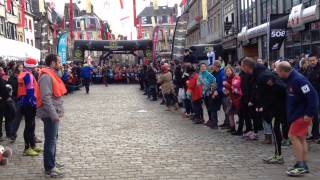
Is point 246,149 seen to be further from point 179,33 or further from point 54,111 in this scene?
point 179,33

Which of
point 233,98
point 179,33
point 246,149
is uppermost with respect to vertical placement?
point 179,33

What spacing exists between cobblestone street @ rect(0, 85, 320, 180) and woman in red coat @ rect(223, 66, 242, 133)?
454mm

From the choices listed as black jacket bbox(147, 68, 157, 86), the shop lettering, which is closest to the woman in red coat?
the shop lettering

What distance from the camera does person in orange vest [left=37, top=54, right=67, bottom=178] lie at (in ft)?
23.0

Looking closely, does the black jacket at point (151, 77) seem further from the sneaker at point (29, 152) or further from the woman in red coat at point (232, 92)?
the sneaker at point (29, 152)

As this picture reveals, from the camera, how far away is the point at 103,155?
8648 millimetres

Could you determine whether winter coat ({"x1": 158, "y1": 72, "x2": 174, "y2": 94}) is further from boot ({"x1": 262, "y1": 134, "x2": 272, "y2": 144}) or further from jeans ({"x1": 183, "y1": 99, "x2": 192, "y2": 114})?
boot ({"x1": 262, "y1": 134, "x2": 272, "y2": 144})

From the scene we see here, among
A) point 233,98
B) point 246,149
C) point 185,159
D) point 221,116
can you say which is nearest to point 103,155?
point 185,159

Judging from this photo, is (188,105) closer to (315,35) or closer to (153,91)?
(153,91)

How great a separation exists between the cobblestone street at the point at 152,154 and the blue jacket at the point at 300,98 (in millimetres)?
911

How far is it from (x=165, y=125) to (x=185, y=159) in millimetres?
4492

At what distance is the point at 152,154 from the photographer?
8.64 m

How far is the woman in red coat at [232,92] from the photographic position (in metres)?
10.6

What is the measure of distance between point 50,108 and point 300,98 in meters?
3.61
